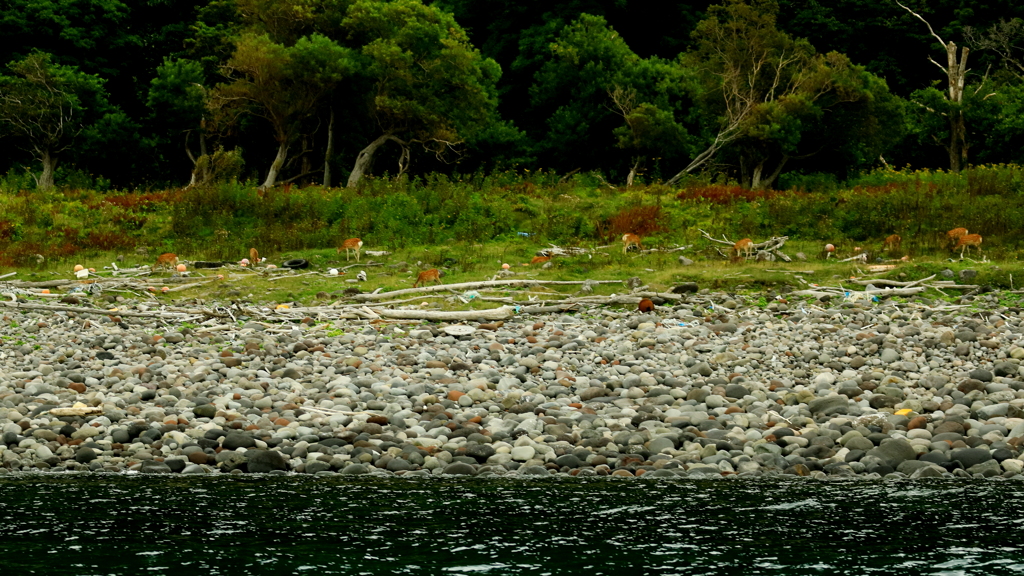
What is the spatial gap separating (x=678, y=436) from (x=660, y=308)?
610cm

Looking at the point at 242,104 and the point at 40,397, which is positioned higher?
the point at 242,104

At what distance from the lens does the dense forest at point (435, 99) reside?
28.1 meters

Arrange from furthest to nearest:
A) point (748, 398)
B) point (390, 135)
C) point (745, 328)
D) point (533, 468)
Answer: point (390, 135) < point (745, 328) < point (748, 398) < point (533, 468)

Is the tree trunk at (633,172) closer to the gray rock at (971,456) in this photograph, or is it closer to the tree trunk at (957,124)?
the tree trunk at (957,124)

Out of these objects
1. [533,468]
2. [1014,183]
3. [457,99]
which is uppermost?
[457,99]

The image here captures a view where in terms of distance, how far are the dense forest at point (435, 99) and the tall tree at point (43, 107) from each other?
0.23 ft

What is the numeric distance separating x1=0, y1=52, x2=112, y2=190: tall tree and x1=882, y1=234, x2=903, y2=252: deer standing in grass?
22348 mm

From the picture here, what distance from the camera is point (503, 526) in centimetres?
617

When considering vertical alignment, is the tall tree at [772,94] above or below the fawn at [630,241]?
above

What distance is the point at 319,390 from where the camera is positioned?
968cm

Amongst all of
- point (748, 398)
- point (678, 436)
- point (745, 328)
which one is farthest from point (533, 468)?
point (745, 328)

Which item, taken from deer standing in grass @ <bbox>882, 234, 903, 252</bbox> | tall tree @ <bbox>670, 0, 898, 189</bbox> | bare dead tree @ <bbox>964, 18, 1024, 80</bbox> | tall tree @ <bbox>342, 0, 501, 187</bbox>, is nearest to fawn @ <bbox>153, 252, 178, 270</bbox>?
tall tree @ <bbox>342, 0, 501, 187</bbox>

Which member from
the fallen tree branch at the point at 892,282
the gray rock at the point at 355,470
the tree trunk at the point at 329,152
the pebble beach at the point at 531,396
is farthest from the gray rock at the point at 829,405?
the tree trunk at the point at 329,152

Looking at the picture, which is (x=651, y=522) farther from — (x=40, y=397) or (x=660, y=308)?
(x=660, y=308)
